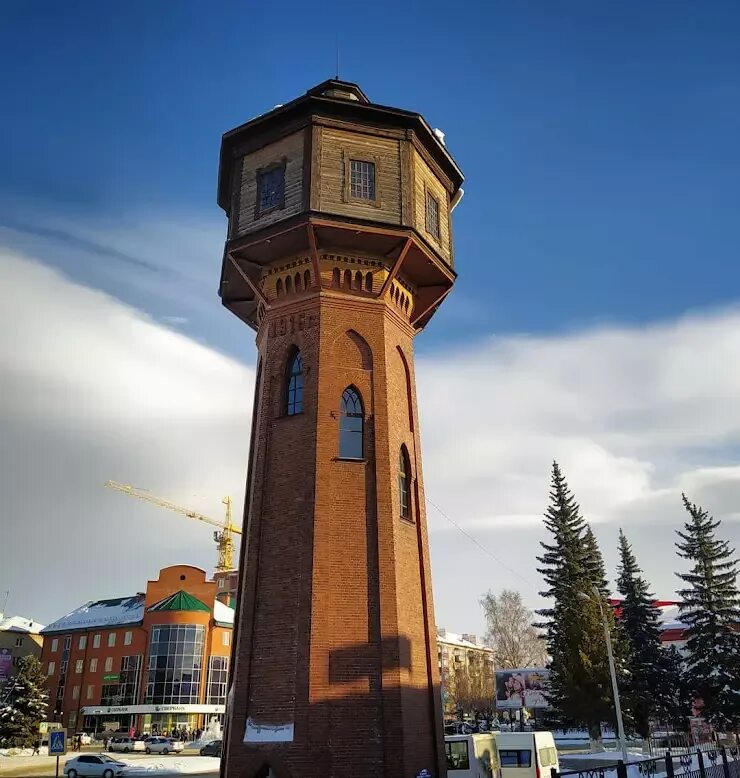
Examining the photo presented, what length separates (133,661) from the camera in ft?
186

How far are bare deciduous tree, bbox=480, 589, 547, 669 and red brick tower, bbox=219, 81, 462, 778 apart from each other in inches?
2019

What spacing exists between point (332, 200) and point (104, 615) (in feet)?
187

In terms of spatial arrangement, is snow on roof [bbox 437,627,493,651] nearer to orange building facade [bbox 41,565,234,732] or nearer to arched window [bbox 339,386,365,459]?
orange building facade [bbox 41,565,234,732]

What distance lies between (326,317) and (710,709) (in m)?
29.9

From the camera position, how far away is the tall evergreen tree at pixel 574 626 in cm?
3164

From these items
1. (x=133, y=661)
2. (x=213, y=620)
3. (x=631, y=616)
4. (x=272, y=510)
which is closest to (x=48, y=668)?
(x=133, y=661)

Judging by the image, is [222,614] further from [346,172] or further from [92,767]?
[346,172]

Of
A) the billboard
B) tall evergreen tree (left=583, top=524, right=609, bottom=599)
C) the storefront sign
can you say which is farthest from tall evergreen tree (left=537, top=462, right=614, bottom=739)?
the storefront sign

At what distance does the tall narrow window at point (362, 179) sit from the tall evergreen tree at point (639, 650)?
84.4ft

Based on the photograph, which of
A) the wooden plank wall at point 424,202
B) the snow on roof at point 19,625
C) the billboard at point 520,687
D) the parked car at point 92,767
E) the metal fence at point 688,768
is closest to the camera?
the metal fence at point 688,768

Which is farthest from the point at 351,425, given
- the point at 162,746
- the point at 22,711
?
the point at 22,711

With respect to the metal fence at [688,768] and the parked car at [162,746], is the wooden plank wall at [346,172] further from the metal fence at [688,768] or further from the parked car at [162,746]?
the parked car at [162,746]

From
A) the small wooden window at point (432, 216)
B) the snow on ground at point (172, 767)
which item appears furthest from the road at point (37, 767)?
the small wooden window at point (432, 216)

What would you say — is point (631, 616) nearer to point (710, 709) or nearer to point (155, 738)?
point (710, 709)
